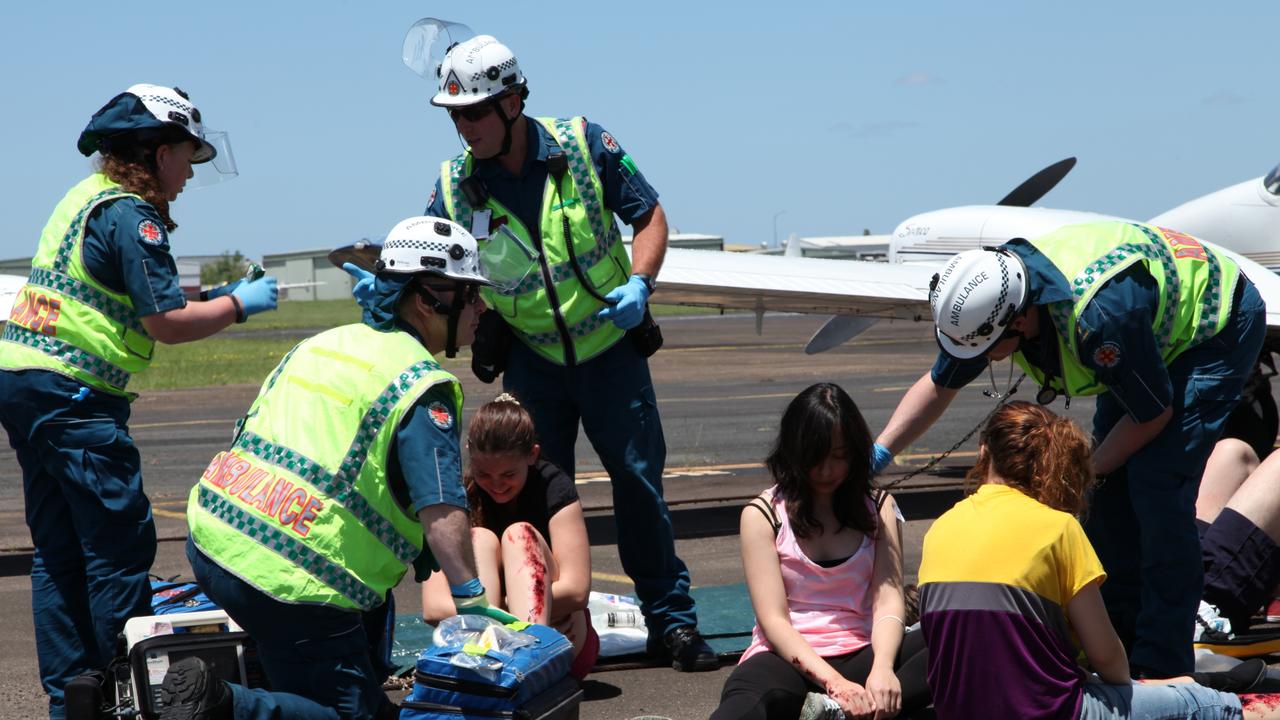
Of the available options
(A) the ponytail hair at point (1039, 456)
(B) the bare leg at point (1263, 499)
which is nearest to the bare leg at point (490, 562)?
(A) the ponytail hair at point (1039, 456)

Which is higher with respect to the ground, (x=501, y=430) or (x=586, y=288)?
(x=586, y=288)

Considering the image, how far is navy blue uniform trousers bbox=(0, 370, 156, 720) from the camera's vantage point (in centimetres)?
479

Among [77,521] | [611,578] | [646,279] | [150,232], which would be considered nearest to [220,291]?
[150,232]

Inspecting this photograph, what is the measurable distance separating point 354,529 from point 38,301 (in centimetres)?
199

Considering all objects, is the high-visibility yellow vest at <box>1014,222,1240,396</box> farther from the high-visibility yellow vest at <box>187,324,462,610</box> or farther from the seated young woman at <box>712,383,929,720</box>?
the high-visibility yellow vest at <box>187,324,462,610</box>

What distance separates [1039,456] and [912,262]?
12501 mm

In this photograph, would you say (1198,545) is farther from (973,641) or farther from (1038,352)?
(973,641)

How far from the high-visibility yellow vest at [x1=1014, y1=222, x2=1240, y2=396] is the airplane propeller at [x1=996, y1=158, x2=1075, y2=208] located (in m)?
12.1

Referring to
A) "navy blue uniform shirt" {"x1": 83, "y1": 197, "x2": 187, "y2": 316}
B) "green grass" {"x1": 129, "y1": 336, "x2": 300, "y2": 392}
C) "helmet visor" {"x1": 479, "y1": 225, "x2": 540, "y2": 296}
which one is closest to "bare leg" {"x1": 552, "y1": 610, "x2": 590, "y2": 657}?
"helmet visor" {"x1": 479, "y1": 225, "x2": 540, "y2": 296}

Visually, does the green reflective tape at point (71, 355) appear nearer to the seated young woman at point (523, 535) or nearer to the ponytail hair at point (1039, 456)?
the seated young woman at point (523, 535)

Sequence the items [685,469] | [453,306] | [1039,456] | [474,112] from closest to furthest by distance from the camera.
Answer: [453,306], [1039,456], [474,112], [685,469]

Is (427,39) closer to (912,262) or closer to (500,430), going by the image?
(500,430)

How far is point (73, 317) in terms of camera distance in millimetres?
4906

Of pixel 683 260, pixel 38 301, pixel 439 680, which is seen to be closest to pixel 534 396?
pixel 38 301
